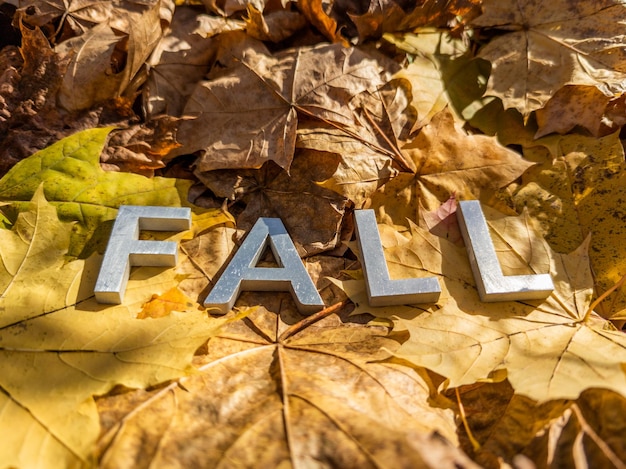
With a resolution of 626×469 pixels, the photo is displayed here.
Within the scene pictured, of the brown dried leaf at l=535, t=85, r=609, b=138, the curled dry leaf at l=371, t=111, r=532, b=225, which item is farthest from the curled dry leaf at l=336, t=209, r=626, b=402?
the brown dried leaf at l=535, t=85, r=609, b=138

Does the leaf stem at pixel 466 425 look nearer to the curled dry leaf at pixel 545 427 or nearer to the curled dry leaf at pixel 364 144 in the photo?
the curled dry leaf at pixel 545 427

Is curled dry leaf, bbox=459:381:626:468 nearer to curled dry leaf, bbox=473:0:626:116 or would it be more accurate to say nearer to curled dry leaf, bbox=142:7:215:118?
curled dry leaf, bbox=473:0:626:116

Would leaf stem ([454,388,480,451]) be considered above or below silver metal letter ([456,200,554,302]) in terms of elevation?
below

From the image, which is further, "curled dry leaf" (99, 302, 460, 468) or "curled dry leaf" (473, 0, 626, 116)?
"curled dry leaf" (473, 0, 626, 116)

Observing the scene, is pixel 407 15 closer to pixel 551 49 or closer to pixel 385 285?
pixel 551 49

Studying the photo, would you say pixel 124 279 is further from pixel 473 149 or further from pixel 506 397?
pixel 473 149

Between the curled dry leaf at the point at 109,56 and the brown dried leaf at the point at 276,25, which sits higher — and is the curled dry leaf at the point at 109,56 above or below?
below

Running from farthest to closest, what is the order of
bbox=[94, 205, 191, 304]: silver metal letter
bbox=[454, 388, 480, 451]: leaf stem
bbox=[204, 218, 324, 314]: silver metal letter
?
1. bbox=[204, 218, 324, 314]: silver metal letter
2. bbox=[94, 205, 191, 304]: silver metal letter
3. bbox=[454, 388, 480, 451]: leaf stem

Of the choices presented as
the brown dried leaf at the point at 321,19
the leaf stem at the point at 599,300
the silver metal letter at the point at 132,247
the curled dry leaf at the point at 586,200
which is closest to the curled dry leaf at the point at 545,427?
the leaf stem at the point at 599,300

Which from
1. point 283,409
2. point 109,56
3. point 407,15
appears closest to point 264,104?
point 109,56

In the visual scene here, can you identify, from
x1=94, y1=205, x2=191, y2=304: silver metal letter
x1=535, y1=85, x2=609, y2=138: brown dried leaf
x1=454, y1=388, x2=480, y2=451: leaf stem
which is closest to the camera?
x1=454, y1=388, x2=480, y2=451: leaf stem
